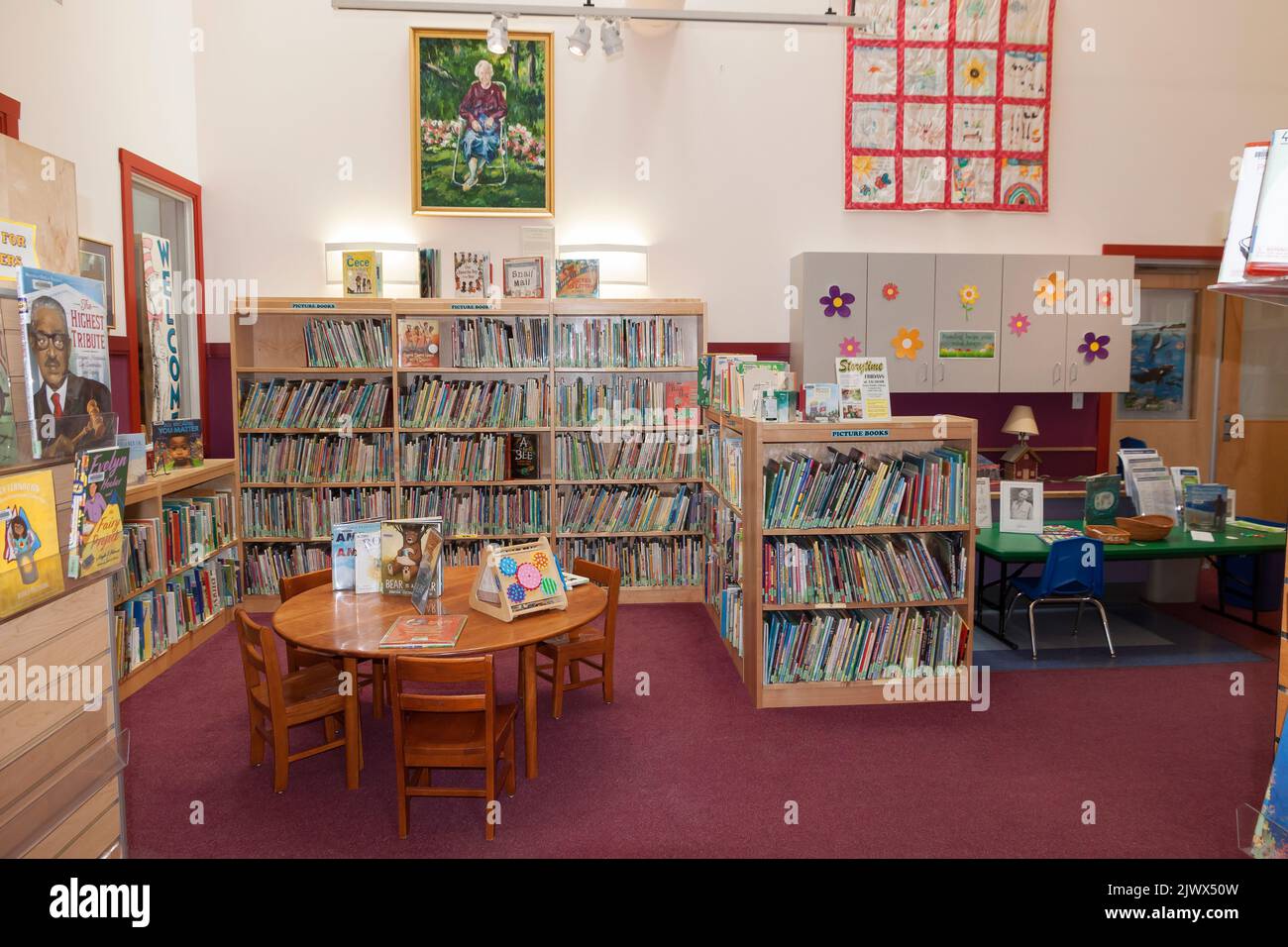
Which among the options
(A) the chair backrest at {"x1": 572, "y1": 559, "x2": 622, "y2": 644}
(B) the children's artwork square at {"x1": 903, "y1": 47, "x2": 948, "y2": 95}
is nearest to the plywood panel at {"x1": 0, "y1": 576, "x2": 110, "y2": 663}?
(A) the chair backrest at {"x1": 572, "y1": 559, "x2": 622, "y2": 644}

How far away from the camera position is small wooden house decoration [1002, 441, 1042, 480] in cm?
644

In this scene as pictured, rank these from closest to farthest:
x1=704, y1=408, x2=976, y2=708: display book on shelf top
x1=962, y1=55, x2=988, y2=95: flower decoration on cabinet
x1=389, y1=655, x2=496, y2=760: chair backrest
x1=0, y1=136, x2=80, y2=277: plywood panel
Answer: x1=0, y1=136, x2=80, y2=277: plywood panel → x1=389, y1=655, x2=496, y2=760: chair backrest → x1=704, y1=408, x2=976, y2=708: display book on shelf top → x1=962, y1=55, x2=988, y2=95: flower decoration on cabinet

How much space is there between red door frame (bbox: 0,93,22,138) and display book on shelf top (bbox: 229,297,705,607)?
5.85ft

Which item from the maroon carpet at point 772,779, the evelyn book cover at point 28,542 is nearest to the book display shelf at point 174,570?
the maroon carpet at point 772,779

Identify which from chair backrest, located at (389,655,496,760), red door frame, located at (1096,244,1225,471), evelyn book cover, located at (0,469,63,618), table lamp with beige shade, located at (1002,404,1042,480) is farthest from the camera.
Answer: red door frame, located at (1096,244,1225,471)

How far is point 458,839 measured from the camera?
10.3 feet

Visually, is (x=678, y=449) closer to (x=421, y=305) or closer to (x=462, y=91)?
(x=421, y=305)

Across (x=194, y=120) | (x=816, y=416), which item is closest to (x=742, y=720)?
(x=816, y=416)

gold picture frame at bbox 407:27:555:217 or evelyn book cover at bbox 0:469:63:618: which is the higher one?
gold picture frame at bbox 407:27:555:217

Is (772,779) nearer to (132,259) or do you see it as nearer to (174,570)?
(174,570)

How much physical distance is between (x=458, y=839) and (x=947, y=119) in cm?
610

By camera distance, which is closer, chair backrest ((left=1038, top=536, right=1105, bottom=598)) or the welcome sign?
chair backrest ((left=1038, top=536, right=1105, bottom=598))

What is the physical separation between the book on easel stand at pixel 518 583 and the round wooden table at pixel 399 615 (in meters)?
0.04

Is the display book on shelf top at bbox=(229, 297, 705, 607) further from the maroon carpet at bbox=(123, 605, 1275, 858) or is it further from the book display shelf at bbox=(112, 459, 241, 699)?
the maroon carpet at bbox=(123, 605, 1275, 858)
